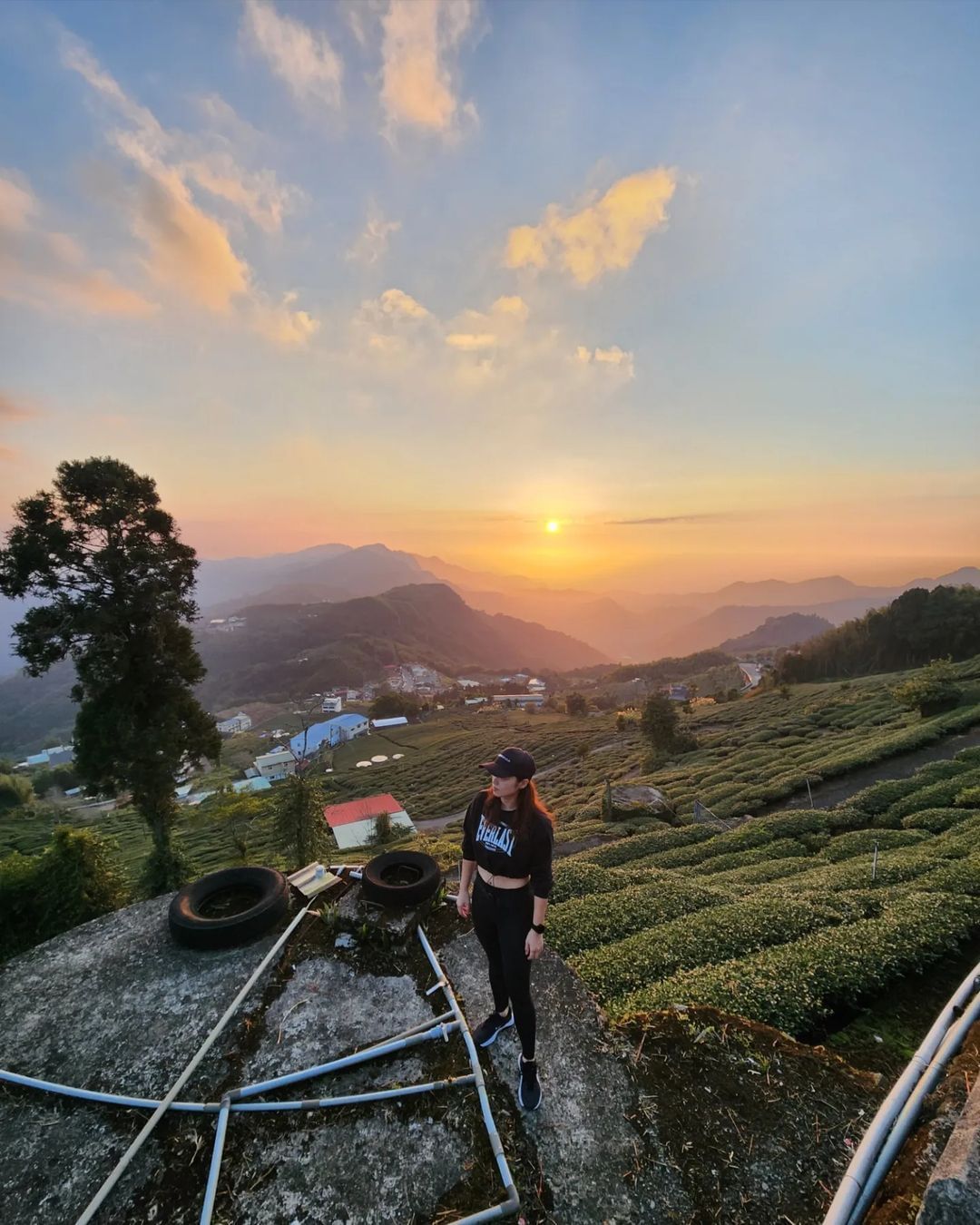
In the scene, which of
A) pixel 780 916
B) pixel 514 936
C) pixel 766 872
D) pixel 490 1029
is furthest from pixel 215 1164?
pixel 766 872

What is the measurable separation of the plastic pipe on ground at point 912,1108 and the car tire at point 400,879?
4095 millimetres

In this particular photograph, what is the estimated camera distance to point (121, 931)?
5652 mm

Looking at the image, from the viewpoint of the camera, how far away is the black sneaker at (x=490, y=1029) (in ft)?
13.7

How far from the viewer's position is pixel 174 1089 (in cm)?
379

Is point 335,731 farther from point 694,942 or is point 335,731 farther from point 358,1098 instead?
point 358,1098

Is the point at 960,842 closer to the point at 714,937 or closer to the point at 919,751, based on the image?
the point at 714,937

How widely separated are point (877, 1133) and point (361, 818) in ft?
151

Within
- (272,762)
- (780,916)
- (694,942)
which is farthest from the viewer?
(272,762)

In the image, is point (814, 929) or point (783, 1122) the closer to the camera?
point (783, 1122)

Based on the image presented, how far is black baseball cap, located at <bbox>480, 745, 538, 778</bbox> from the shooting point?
3787mm

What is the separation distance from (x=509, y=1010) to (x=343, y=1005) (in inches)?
62.6

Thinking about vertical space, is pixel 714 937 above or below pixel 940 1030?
below

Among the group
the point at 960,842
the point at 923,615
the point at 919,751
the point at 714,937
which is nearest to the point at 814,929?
the point at 714,937

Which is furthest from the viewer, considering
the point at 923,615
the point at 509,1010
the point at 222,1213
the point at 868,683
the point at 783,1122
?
the point at 923,615
